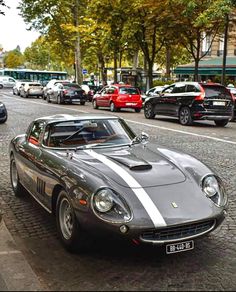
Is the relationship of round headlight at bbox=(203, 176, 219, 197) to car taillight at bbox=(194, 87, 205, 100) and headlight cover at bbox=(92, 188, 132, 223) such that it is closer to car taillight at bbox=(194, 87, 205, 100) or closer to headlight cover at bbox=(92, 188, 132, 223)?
headlight cover at bbox=(92, 188, 132, 223)

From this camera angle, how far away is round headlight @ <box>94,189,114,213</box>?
401cm

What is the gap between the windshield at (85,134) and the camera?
5449 mm

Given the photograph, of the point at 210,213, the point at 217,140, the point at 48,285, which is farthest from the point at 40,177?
the point at 217,140

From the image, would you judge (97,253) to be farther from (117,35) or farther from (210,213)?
(117,35)

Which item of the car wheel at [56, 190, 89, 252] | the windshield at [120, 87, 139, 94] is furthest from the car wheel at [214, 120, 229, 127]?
the car wheel at [56, 190, 89, 252]

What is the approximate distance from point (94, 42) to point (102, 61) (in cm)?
382

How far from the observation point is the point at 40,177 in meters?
5.18

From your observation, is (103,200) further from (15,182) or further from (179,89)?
(179,89)

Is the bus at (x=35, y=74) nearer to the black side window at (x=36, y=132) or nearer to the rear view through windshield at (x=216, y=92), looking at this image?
the rear view through windshield at (x=216, y=92)

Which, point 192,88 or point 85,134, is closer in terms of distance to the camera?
point 85,134

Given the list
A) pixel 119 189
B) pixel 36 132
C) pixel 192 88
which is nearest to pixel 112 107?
pixel 192 88

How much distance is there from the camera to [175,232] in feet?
13.1

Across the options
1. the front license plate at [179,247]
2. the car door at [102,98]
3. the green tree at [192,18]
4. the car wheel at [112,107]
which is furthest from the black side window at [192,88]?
the front license plate at [179,247]

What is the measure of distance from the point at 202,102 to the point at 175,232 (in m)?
13.5
